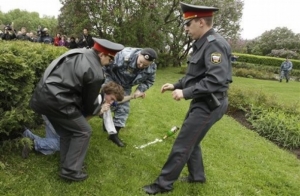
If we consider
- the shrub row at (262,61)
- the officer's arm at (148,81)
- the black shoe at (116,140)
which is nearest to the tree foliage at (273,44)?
the shrub row at (262,61)

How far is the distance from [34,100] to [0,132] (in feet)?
2.47

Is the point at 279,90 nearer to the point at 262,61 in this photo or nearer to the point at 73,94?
the point at 262,61

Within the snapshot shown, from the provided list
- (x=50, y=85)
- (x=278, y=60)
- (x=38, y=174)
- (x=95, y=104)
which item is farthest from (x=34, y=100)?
(x=278, y=60)

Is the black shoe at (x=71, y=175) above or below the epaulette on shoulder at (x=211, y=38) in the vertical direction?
below

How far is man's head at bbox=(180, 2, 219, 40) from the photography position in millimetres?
3264

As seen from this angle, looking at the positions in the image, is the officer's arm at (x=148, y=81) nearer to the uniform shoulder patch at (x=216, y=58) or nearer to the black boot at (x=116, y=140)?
the black boot at (x=116, y=140)

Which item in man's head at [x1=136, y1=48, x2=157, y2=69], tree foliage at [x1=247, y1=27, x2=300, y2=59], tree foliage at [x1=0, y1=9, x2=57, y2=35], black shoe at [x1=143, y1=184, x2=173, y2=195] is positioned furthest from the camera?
tree foliage at [x1=0, y1=9, x2=57, y2=35]

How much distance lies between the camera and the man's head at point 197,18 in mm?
3264

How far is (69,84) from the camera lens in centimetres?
322

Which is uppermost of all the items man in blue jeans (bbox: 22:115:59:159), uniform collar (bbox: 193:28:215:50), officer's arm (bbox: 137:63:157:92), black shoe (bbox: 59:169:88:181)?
uniform collar (bbox: 193:28:215:50)

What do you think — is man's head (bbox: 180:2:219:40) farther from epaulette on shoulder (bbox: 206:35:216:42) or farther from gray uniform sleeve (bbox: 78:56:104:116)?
gray uniform sleeve (bbox: 78:56:104:116)

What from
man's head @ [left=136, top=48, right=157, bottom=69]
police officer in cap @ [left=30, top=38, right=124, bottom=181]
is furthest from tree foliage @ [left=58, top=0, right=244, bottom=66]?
police officer in cap @ [left=30, top=38, right=124, bottom=181]

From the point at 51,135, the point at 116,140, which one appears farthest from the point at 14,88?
the point at 116,140

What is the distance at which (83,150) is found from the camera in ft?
11.7
